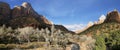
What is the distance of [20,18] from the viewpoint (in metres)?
143

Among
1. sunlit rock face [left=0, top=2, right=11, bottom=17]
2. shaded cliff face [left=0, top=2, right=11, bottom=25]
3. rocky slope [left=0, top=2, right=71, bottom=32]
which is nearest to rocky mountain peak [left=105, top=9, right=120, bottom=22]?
Result: rocky slope [left=0, top=2, right=71, bottom=32]

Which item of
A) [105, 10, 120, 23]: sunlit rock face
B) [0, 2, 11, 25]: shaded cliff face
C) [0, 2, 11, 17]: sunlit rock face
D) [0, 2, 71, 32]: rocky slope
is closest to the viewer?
[0, 2, 71, 32]: rocky slope

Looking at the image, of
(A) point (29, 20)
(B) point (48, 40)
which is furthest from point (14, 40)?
(A) point (29, 20)

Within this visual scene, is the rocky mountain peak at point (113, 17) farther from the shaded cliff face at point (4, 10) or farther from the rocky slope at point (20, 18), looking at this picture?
the shaded cliff face at point (4, 10)

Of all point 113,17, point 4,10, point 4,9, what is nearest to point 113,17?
point 113,17

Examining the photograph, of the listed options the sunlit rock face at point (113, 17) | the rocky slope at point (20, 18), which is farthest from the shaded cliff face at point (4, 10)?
the sunlit rock face at point (113, 17)

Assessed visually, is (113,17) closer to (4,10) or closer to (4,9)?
(4,10)

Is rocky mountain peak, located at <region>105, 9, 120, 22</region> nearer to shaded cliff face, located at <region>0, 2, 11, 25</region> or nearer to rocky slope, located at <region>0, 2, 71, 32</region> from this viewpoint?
rocky slope, located at <region>0, 2, 71, 32</region>

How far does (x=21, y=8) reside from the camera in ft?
552

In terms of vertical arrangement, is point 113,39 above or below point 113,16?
Answer: below

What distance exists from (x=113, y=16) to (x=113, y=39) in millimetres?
116938

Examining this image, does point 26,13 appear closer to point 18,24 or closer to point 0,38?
point 18,24

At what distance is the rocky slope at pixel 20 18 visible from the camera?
131700 mm

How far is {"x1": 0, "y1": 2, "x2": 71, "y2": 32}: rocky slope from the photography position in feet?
432
